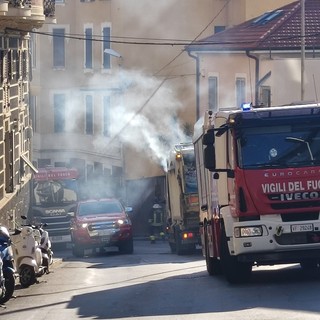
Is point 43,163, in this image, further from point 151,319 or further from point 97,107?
point 151,319

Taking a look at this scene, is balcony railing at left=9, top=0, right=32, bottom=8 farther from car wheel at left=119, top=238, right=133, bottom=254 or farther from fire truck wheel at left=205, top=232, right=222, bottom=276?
fire truck wheel at left=205, top=232, right=222, bottom=276

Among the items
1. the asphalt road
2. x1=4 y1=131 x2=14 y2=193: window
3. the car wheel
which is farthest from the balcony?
the asphalt road

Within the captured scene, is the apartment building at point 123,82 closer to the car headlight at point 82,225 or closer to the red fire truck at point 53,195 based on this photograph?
the red fire truck at point 53,195

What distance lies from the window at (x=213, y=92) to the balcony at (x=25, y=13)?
11681 millimetres

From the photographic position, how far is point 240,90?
4672cm

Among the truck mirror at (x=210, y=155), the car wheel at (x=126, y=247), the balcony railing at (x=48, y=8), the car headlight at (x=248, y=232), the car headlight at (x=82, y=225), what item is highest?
the balcony railing at (x=48, y=8)

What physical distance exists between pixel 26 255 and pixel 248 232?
5.63 m

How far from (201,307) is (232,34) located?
102ft

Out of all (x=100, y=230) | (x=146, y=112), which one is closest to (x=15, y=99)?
(x=100, y=230)

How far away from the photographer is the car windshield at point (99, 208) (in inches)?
1442

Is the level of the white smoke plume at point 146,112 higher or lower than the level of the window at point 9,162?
higher

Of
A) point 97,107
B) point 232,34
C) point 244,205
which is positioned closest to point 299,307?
point 244,205

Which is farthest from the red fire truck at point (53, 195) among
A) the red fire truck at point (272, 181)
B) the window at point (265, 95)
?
the red fire truck at point (272, 181)

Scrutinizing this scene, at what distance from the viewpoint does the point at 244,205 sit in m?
18.1
